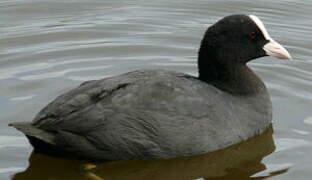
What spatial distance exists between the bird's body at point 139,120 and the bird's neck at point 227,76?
291 mm

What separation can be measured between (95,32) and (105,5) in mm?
960

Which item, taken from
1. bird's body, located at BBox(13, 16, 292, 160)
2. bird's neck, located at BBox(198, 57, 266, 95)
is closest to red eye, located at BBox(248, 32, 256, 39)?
bird's neck, located at BBox(198, 57, 266, 95)

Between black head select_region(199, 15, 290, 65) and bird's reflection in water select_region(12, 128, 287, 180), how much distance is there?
86cm

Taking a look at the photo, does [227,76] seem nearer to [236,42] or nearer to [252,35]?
[236,42]

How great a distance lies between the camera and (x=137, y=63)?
895cm

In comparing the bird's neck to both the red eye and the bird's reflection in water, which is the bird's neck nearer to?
the red eye

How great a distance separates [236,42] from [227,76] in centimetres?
32

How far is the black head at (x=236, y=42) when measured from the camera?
729 cm

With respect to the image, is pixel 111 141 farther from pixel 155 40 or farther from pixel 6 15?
pixel 6 15

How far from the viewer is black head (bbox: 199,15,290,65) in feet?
23.9

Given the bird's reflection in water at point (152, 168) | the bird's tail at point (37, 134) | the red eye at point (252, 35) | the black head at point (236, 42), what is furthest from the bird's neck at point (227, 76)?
the bird's tail at point (37, 134)

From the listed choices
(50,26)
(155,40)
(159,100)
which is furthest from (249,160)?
(50,26)

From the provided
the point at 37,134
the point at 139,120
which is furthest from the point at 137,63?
the point at 37,134

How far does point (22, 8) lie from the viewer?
34.7 feet
